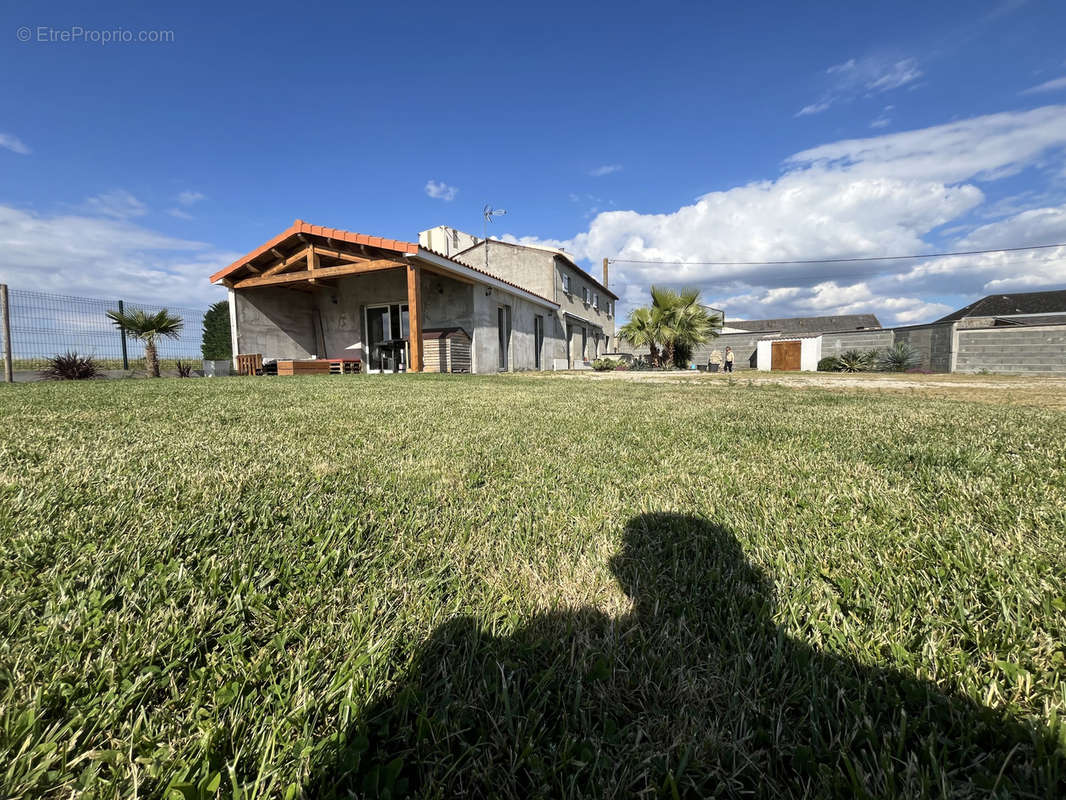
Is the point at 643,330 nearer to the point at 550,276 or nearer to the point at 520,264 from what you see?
the point at 550,276

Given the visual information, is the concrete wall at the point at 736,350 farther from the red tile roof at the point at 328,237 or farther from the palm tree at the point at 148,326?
the palm tree at the point at 148,326

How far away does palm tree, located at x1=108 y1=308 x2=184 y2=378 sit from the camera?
1101cm

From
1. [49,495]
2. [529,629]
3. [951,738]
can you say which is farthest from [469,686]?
[49,495]

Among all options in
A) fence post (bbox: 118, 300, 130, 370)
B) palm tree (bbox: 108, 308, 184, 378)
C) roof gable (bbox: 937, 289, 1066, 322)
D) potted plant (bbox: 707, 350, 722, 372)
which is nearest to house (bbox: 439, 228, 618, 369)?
potted plant (bbox: 707, 350, 722, 372)

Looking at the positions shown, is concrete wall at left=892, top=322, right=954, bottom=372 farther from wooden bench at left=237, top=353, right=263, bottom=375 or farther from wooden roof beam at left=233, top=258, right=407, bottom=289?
wooden bench at left=237, top=353, right=263, bottom=375

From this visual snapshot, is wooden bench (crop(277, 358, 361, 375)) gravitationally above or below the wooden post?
below

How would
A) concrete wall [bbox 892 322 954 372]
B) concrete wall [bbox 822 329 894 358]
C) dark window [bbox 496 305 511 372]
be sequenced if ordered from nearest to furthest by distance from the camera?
dark window [bbox 496 305 511 372] < concrete wall [bbox 892 322 954 372] < concrete wall [bbox 822 329 894 358]

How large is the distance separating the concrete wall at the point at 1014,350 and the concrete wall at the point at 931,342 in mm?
501

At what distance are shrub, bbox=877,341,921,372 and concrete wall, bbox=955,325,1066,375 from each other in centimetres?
176

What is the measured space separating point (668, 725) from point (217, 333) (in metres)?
22.4

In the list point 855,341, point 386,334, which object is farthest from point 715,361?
point 386,334

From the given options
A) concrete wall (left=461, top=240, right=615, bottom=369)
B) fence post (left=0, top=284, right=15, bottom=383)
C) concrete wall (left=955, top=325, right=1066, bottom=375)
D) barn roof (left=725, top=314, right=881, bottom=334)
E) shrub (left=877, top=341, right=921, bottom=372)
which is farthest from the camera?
barn roof (left=725, top=314, right=881, bottom=334)

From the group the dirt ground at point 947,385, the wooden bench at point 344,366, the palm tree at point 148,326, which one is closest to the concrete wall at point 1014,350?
the dirt ground at point 947,385

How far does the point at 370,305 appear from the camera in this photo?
550 inches
